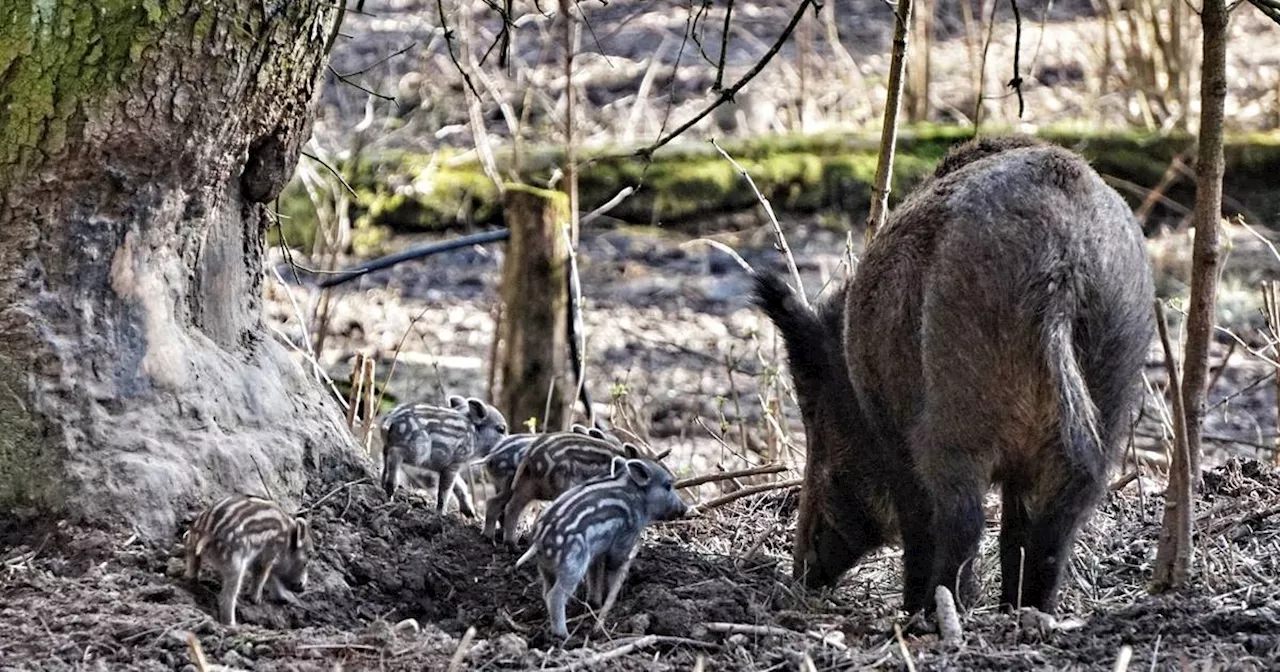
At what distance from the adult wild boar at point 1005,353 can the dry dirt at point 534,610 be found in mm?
321

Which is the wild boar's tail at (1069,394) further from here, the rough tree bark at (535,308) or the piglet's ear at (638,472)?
the rough tree bark at (535,308)

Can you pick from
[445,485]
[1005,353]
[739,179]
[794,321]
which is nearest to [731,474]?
[794,321]

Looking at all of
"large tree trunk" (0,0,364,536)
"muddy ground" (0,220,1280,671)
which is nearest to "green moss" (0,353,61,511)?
"large tree trunk" (0,0,364,536)

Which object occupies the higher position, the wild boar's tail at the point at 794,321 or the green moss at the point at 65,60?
the green moss at the point at 65,60

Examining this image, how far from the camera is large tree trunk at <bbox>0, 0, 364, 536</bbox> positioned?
5.42 meters

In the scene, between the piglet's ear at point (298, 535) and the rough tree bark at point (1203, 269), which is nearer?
the piglet's ear at point (298, 535)

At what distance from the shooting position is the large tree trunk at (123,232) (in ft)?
17.8

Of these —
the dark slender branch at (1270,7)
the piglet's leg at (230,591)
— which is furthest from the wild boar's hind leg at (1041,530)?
the piglet's leg at (230,591)

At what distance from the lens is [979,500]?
18.1 feet

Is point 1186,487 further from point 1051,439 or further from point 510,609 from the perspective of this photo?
point 510,609

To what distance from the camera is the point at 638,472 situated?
577 cm

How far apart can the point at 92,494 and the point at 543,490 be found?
1.60 meters

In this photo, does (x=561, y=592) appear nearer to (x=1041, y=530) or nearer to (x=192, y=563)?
(x=192, y=563)

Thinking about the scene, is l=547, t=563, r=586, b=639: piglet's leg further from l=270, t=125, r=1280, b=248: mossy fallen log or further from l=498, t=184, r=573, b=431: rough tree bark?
l=270, t=125, r=1280, b=248: mossy fallen log
